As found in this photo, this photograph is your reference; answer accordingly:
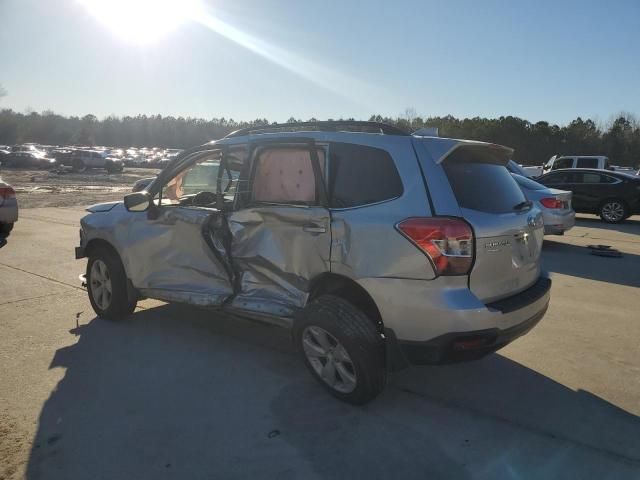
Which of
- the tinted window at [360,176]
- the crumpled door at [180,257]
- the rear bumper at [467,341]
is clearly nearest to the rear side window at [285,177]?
the tinted window at [360,176]

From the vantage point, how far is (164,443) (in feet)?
10.4

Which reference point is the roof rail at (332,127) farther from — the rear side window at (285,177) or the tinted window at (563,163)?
the tinted window at (563,163)

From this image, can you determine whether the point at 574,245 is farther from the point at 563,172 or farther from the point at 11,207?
the point at 11,207

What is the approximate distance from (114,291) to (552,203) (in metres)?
7.89

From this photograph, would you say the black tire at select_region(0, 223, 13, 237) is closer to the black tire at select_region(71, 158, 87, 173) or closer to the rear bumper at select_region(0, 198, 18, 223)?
the rear bumper at select_region(0, 198, 18, 223)

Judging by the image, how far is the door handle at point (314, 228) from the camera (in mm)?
3645

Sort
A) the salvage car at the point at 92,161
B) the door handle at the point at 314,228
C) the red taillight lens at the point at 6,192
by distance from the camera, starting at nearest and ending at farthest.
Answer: the door handle at the point at 314,228
the red taillight lens at the point at 6,192
the salvage car at the point at 92,161

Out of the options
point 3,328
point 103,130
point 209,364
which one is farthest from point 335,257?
point 103,130

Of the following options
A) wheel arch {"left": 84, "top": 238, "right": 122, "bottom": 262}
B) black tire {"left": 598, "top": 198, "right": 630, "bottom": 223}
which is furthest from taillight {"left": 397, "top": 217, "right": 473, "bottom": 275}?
black tire {"left": 598, "top": 198, "right": 630, "bottom": 223}

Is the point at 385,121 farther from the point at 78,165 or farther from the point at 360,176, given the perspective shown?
the point at 78,165

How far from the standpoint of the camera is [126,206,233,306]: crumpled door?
445 centimetres

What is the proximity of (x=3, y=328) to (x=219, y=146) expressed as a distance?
275 centimetres

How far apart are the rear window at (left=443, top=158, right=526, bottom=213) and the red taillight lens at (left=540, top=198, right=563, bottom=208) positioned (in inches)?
253

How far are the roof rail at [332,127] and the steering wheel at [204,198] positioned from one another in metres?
0.57
